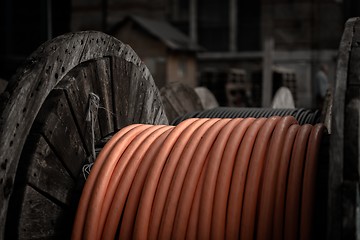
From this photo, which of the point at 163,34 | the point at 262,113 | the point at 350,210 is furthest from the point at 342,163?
the point at 163,34

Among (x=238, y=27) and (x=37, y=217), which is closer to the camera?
(x=37, y=217)

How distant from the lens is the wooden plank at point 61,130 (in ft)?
8.22

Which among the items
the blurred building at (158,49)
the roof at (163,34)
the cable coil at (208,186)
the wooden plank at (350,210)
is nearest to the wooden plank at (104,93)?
the cable coil at (208,186)

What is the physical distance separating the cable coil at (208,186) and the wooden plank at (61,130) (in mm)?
99

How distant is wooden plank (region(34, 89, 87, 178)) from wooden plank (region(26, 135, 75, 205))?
31 mm

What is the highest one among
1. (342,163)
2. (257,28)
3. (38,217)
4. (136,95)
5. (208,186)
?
(257,28)

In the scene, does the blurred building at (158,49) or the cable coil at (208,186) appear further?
the blurred building at (158,49)

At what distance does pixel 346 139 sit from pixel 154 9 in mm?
17216

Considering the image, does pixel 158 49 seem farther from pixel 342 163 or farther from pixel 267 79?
pixel 342 163

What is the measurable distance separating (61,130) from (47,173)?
0.19 metres

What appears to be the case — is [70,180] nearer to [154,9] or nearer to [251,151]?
[251,151]

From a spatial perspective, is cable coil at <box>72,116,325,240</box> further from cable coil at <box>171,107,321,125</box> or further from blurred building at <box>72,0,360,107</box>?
blurred building at <box>72,0,360,107</box>

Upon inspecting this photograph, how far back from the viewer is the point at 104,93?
2988 mm

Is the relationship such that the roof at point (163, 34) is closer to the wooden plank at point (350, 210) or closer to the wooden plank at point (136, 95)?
the wooden plank at point (136, 95)
